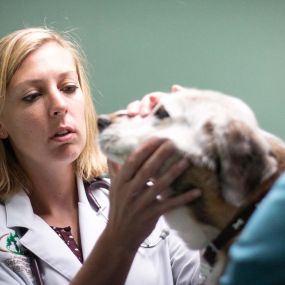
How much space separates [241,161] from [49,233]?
0.69 m

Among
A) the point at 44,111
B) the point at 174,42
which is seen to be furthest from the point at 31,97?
the point at 174,42

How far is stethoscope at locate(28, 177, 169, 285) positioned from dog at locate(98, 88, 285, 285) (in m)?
0.34

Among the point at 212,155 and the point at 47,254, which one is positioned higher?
the point at 212,155

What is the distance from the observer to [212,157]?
2.59 ft

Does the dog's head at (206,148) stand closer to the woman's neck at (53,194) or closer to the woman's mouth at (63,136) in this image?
A: the woman's mouth at (63,136)

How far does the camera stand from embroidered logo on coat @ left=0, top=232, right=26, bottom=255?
1115mm

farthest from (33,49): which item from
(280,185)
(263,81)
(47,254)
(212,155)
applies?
(263,81)

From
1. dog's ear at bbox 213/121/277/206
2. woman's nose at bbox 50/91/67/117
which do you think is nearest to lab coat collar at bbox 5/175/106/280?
woman's nose at bbox 50/91/67/117

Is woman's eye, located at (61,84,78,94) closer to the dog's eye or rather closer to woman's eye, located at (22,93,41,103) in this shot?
woman's eye, located at (22,93,41,103)

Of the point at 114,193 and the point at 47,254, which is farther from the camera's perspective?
the point at 47,254

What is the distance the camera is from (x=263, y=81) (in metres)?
1.93

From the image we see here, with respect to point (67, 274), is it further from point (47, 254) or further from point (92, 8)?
A: point (92, 8)

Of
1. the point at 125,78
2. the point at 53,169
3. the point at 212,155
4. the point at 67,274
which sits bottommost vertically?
the point at 67,274

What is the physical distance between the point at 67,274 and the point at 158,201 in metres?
0.48
